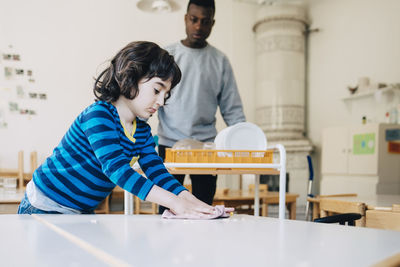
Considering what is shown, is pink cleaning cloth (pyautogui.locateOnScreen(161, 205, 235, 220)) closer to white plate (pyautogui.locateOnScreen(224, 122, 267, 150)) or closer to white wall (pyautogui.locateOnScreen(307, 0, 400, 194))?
white plate (pyautogui.locateOnScreen(224, 122, 267, 150))

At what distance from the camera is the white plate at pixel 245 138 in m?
1.81

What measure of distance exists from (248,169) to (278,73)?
390cm

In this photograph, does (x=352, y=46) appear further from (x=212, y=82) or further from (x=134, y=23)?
(x=212, y=82)

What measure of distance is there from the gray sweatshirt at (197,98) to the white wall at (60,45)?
10.1ft

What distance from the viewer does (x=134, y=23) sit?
204 inches

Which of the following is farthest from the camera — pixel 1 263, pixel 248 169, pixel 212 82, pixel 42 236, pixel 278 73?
pixel 278 73

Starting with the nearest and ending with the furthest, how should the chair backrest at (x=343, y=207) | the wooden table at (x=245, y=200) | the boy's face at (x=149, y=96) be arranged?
the boy's face at (x=149, y=96) < the chair backrest at (x=343, y=207) < the wooden table at (x=245, y=200)

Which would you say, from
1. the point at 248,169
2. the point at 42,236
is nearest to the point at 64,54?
the point at 248,169

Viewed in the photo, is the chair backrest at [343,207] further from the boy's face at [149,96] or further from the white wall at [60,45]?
the white wall at [60,45]

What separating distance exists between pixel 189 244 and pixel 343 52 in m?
5.27

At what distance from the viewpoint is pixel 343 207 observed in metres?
1.70

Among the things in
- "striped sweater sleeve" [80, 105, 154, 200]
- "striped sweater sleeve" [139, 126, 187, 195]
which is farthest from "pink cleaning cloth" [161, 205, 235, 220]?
"striped sweater sleeve" [139, 126, 187, 195]

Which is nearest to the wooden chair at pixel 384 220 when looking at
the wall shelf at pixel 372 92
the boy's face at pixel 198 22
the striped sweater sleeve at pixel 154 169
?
the striped sweater sleeve at pixel 154 169

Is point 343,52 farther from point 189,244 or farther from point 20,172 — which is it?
point 189,244
